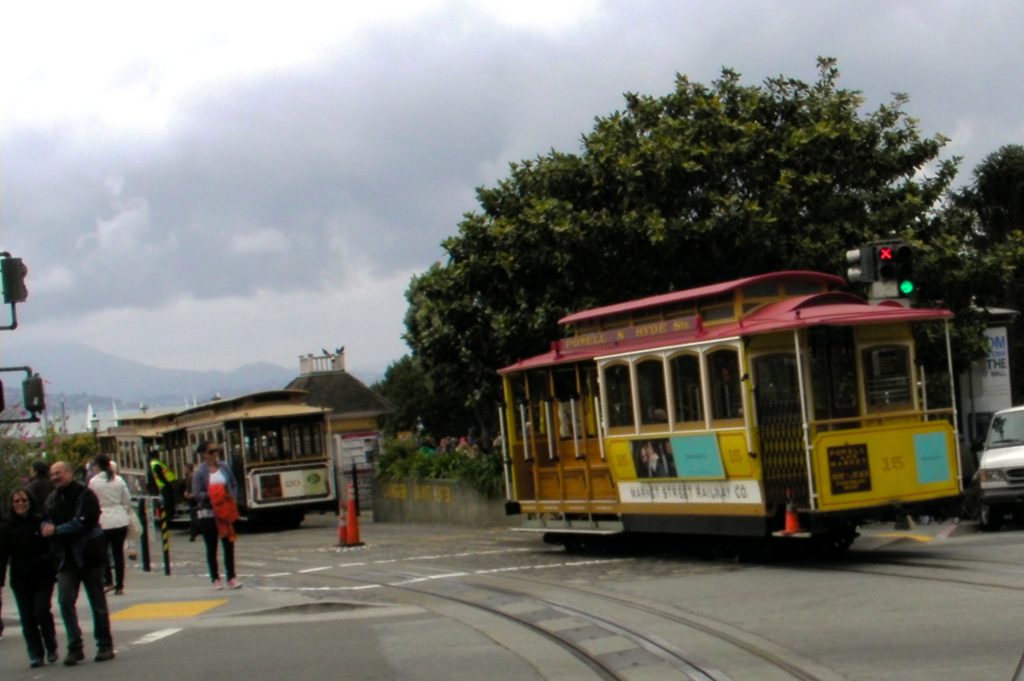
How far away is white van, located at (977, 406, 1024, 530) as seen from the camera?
2103 cm

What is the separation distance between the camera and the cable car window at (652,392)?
60.4 ft

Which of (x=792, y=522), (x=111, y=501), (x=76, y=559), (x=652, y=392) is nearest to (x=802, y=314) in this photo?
(x=792, y=522)

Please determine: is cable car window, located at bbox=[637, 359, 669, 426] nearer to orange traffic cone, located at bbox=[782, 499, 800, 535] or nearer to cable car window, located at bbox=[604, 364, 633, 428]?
cable car window, located at bbox=[604, 364, 633, 428]

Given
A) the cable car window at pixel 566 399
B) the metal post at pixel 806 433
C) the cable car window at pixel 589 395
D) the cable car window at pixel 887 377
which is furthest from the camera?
the cable car window at pixel 566 399

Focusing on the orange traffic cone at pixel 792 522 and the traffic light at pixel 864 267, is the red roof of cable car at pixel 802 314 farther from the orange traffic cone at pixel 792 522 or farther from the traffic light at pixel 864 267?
the orange traffic cone at pixel 792 522

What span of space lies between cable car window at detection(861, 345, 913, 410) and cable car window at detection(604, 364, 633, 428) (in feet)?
10.5

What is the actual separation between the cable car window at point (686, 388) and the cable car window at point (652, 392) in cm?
21

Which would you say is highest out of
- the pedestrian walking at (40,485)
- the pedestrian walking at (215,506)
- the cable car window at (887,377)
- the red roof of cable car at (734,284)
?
the red roof of cable car at (734,284)

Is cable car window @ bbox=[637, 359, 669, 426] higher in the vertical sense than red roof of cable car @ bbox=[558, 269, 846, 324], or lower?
lower

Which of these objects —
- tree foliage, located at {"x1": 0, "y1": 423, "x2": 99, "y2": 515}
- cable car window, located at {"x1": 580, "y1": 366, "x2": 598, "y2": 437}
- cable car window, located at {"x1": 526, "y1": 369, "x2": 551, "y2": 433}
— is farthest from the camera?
tree foliage, located at {"x1": 0, "y1": 423, "x2": 99, "y2": 515}

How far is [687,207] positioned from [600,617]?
1392 cm

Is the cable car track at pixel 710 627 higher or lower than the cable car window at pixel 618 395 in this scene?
lower

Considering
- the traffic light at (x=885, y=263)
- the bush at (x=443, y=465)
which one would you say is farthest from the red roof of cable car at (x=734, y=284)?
the bush at (x=443, y=465)

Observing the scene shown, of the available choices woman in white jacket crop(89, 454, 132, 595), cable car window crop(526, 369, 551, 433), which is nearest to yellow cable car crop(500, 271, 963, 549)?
cable car window crop(526, 369, 551, 433)
